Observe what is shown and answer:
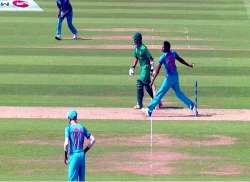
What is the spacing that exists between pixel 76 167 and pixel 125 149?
4203 mm

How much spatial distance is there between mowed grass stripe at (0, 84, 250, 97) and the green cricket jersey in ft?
5.85

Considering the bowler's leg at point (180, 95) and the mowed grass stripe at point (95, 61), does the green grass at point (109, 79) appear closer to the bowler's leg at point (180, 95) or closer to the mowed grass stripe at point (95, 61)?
the mowed grass stripe at point (95, 61)

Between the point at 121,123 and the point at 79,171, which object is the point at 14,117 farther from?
the point at 79,171

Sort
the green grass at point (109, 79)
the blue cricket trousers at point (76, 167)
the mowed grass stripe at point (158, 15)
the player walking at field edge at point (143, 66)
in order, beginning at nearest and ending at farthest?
the blue cricket trousers at point (76, 167), the green grass at point (109, 79), the player walking at field edge at point (143, 66), the mowed grass stripe at point (158, 15)

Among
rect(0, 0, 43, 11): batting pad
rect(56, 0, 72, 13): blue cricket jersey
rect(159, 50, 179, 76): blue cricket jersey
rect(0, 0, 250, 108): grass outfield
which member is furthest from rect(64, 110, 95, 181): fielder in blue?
rect(0, 0, 43, 11): batting pad

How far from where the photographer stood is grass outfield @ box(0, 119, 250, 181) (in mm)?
17578

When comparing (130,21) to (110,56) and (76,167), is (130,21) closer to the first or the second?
(110,56)

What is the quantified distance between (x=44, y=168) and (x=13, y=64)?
1182cm

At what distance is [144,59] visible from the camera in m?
23.0

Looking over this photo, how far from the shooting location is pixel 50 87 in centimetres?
2606

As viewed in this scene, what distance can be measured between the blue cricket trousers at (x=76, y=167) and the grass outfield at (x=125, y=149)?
69.1 inches

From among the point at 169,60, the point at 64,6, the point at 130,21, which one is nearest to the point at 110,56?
the point at 64,6

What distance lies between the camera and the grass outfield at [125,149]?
17.6 metres

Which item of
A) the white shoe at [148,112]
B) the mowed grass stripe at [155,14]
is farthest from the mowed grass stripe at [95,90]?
the mowed grass stripe at [155,14]
